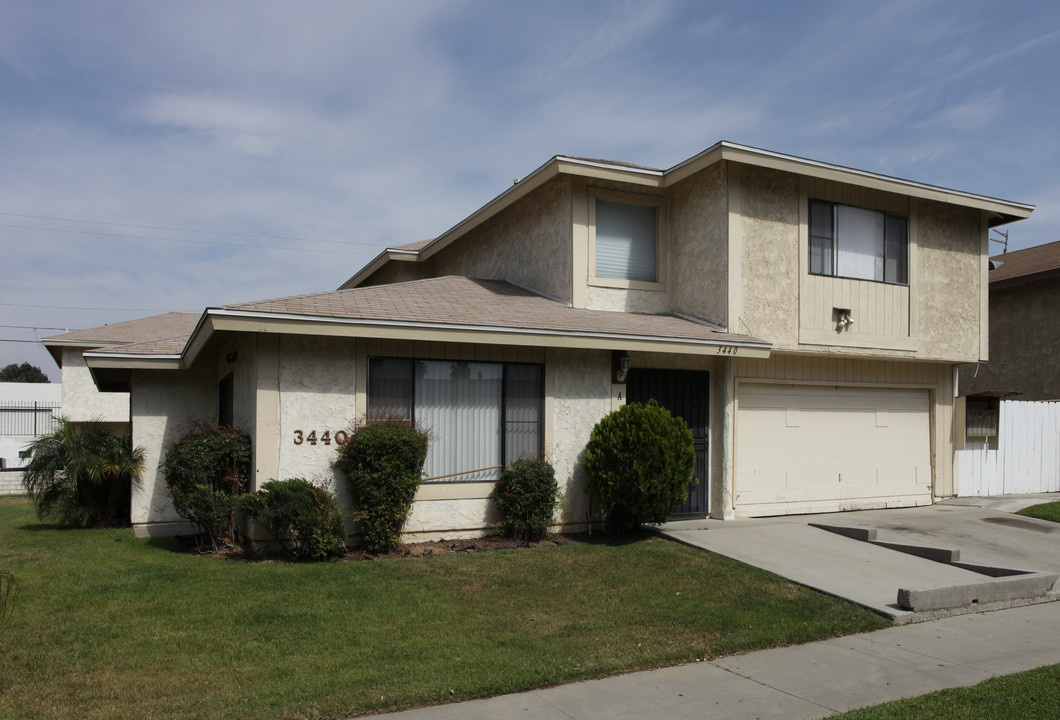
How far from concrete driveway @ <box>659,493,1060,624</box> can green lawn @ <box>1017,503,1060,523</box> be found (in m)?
0.27

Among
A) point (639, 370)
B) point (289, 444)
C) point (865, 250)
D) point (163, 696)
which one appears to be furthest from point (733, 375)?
point (163, 696)

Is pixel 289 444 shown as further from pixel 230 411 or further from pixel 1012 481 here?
pixel 1012 481

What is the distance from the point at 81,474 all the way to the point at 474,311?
7.59 meters

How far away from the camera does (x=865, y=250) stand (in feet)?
47.0

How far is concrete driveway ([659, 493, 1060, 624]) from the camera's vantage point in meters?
8.40

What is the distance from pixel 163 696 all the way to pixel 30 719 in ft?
2.49

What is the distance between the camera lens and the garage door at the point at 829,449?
43.7ft

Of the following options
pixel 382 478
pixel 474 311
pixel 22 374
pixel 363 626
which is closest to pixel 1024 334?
pixel 474 311

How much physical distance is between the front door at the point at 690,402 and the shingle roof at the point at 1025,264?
1196 centimetres

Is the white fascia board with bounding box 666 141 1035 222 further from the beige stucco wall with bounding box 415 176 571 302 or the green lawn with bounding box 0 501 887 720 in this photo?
the green lawn with bounding box 0 501 887 720

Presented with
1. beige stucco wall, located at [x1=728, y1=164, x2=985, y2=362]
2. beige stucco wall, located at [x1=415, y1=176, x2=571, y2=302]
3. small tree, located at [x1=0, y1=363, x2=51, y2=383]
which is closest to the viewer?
beige stucco wall, located at [x1=728, y1=164, x2=985, y2=362]

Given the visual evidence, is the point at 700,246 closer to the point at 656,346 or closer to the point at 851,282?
the point at 656,346

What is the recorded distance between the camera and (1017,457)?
16.8 metres

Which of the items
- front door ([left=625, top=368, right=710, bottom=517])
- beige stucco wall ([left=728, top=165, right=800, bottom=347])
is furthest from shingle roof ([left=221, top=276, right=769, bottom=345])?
front door ([left=625, top=368, right=710, bottom=517])
